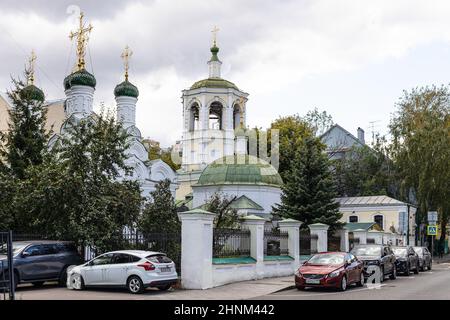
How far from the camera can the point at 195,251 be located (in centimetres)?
1986

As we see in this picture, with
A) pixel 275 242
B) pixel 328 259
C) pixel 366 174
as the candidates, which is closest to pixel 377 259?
pixel 275 242

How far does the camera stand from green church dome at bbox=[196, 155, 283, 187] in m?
41.6

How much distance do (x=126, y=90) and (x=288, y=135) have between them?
17.1m

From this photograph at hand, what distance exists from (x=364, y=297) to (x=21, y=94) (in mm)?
18279

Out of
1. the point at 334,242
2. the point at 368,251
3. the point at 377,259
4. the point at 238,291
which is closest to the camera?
the point at 238,291

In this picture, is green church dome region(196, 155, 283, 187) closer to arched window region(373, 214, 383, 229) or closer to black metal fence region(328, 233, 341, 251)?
black metal fence region(328, 233, 341, 251)

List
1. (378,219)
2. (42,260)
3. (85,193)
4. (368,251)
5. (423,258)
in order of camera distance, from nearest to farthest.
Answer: (42,260), (85,193), (368,251), (423,258), (378,219)

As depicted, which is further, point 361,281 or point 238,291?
point 361,281

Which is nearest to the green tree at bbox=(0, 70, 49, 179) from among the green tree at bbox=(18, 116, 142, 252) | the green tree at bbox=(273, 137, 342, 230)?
the green tree at bbox=(18, 116, 142, 252)

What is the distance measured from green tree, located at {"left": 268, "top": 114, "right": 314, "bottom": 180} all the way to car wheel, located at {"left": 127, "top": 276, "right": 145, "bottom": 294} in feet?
119

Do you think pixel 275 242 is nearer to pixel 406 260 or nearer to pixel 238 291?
pixel 406 260
